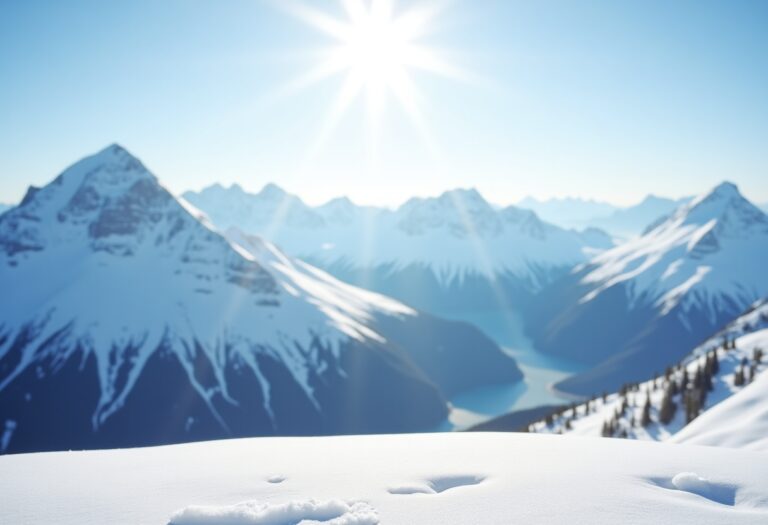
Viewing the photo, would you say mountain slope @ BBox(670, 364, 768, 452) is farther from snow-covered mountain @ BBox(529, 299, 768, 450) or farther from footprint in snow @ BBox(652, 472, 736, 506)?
footprint in snow @ BBox(652, 472, 736, 506)

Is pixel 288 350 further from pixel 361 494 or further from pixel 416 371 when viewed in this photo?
pixel 361 494

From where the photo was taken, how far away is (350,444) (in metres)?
18.7

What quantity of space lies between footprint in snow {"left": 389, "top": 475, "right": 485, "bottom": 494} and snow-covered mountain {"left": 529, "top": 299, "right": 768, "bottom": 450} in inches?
667

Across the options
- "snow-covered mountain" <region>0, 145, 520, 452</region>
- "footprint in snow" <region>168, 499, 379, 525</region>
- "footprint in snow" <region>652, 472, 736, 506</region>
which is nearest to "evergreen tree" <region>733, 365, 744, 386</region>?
"footprint in snow" <region>652, 472, 736, 506</region>

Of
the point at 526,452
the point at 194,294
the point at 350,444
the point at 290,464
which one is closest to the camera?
the point at 290,464

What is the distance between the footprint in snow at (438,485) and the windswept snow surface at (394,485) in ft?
0.10

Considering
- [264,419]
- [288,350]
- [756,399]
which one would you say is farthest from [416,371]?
[756,399]

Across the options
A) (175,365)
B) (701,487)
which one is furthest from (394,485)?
(175,365)

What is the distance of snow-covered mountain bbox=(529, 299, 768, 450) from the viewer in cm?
2684

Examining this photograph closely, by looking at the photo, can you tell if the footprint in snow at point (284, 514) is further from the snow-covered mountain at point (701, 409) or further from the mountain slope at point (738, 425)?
the snow-covered mountain at point (701, 409)

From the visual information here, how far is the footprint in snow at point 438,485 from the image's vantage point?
42.1 ft

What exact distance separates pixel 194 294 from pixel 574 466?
195651 mm

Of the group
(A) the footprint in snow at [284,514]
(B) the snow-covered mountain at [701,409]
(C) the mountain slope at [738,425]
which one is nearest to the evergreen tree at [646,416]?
(B) the snow-covered mountain at [701,409]

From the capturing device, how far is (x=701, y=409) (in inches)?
2060
